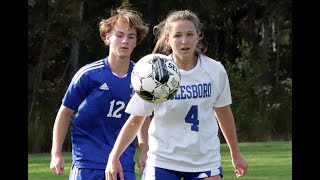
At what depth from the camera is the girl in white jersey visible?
6715 millimetres

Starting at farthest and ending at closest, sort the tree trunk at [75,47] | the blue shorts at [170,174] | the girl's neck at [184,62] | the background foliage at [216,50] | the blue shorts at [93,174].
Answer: the tree trunk at [75,47] → the background foliage at [216,50] → the blue shorts at [93,174] → the girl's neck at [184,62] → the blue shorts at [170,174]

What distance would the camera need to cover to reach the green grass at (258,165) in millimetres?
13922

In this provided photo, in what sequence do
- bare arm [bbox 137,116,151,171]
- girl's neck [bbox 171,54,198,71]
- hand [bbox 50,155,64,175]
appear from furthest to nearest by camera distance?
1. bare arm [bbox 137,116,151,171]
2. hand [bbox 50,155,64,175]
3. girl's neck [bbox 171,54,198,71]

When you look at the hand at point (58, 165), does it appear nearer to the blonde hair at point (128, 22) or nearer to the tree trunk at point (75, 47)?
the blonde hair at point (128, 22)

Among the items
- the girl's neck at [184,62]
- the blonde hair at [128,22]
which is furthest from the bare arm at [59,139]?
the girl's neck at [184,62]

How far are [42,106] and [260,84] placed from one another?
292 inches

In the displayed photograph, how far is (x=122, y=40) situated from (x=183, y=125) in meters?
1.16

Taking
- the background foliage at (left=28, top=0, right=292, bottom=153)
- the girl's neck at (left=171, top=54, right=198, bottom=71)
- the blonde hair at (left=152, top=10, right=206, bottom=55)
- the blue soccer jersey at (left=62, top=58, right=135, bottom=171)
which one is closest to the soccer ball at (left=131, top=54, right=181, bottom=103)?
the girl's neck at (left=171, top=54, right=198, bottom=71)

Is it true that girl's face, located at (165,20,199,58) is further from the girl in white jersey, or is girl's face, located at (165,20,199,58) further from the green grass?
the green grass

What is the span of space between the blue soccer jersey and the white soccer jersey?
2.19 ft

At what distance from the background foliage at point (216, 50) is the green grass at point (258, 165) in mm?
5827

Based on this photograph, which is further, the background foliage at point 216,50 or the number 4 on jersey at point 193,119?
the background foliage at point 216,50
